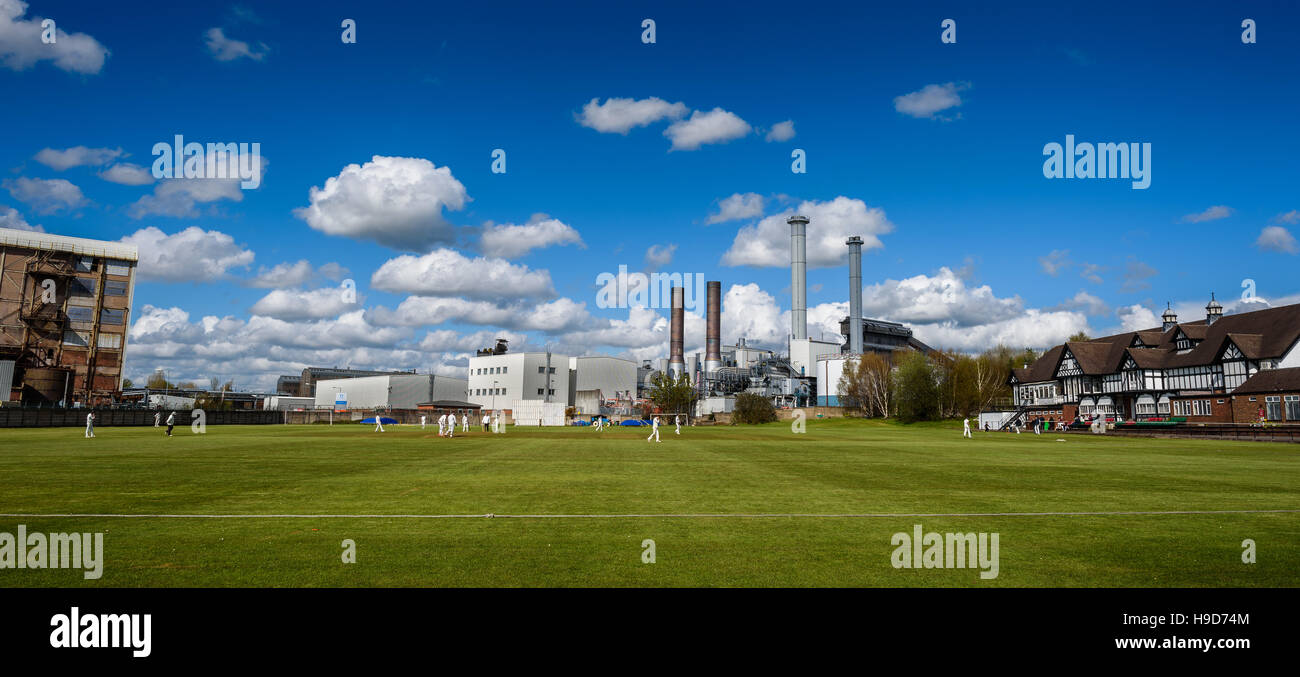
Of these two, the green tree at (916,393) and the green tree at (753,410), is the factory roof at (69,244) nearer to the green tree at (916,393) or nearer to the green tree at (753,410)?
the green tree at (753,410)

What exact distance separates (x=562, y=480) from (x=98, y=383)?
10739 centimetres

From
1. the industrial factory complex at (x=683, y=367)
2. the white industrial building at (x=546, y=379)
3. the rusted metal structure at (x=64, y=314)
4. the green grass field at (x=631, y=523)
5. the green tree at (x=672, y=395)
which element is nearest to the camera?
the green grass field at (x=631, y=523)

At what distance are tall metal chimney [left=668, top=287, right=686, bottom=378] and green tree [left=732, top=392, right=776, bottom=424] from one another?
1143 inches

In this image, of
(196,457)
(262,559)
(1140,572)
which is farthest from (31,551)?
(196,457)

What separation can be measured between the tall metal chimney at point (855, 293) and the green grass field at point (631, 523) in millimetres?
104646

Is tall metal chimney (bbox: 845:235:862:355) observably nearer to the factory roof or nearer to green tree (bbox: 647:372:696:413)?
green tree (bbox: 647:372:696:413)

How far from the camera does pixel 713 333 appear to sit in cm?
13800

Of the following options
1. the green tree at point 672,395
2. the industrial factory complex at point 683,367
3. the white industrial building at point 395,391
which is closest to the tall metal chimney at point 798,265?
the industrial factory complex at point 683,367

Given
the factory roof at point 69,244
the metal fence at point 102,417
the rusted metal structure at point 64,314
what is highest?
the factory roof at point 69,244

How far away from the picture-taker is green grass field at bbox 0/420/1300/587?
8047 mm

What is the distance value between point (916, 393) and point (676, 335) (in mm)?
55759

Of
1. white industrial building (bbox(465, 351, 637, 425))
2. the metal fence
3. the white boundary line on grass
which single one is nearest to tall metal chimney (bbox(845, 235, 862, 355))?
white industrial building (bbox(465, 351, 637, 425))

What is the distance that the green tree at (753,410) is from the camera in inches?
3844
